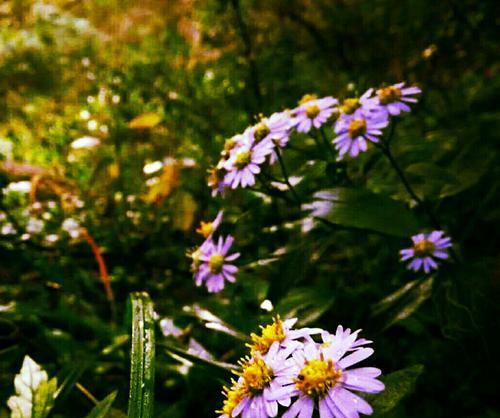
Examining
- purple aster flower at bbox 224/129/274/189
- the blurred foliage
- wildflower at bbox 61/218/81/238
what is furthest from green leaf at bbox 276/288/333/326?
wildflower at bbox 61/218/81/238

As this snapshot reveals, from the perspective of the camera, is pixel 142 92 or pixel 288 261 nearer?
pixel 288 261

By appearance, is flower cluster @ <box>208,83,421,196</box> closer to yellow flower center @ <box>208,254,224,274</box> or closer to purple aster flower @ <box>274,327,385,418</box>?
yellow flower center @ <box>208,254,224,274</box>

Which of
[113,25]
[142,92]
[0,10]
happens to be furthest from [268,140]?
[0,10]

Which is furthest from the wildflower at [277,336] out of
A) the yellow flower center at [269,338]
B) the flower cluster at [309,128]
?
the flower cluster at [309,128]

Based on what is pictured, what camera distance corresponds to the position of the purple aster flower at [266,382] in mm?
625

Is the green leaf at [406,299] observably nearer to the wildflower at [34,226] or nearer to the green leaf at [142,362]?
the green leaf at [142,362]

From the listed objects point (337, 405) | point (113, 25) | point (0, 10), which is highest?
point (0, 10)

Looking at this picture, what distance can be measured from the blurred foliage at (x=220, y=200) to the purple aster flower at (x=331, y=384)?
0.07 metres

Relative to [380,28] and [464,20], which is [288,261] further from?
[380,28]

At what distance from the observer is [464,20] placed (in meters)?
1.88

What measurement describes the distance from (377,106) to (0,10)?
2509 millimetres

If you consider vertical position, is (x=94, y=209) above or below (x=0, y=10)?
below

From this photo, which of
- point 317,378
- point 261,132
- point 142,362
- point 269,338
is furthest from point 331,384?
point 261,132

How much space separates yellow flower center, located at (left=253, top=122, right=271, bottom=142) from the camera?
3.59ft
